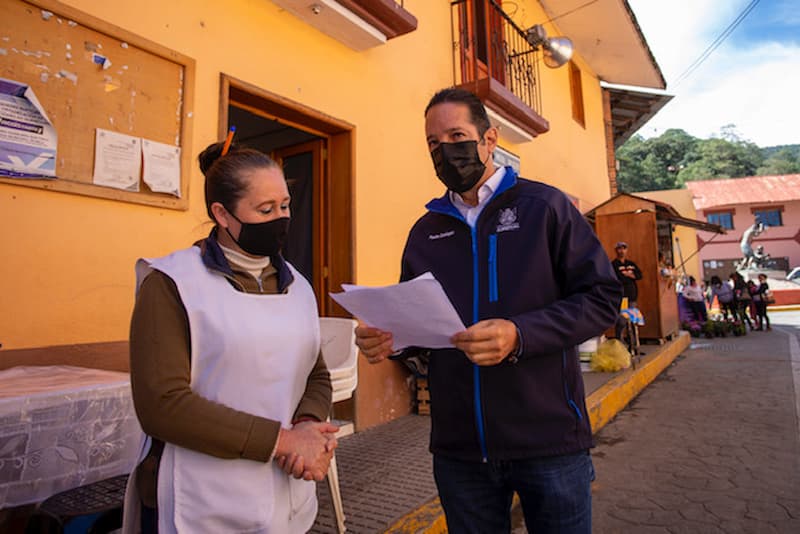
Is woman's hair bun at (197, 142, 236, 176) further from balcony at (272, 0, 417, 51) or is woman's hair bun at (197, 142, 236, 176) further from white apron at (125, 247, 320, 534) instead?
balcony at (272, 0, 417, 51)

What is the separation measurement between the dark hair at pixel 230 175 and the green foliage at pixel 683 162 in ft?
173

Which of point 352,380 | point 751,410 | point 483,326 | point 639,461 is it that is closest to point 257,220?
point 483,326

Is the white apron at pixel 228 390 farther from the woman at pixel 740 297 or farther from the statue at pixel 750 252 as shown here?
the statue at pixel 750 252

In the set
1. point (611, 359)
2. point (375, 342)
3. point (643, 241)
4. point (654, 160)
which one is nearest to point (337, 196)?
point (375, 342)

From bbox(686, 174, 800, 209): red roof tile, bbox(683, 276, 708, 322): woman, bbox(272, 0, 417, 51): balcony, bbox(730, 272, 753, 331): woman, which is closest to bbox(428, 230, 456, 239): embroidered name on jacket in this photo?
bbox(272, 0, 417, 51): balcony

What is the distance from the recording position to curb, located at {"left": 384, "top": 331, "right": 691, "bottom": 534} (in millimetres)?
2633

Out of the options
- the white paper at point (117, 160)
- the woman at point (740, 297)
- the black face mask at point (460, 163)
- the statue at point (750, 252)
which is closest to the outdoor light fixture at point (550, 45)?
the white paper at point (117, 160)

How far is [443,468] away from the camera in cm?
151

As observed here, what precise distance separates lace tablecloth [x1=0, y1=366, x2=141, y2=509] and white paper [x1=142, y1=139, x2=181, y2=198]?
3.99 feet

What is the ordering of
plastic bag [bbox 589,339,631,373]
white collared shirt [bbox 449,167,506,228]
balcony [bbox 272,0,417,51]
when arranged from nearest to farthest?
1. white collared shirt [bbox 449,167,506,228]
2. balcony [bbox 272,0,417,51]
3. plastic bag [bbox 589,339,631,373]

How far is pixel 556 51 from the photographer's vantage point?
7863 millimetres

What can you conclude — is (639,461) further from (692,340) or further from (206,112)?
(692,340)

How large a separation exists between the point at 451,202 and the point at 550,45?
7281 millimetres

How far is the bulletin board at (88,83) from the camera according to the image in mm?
2357
